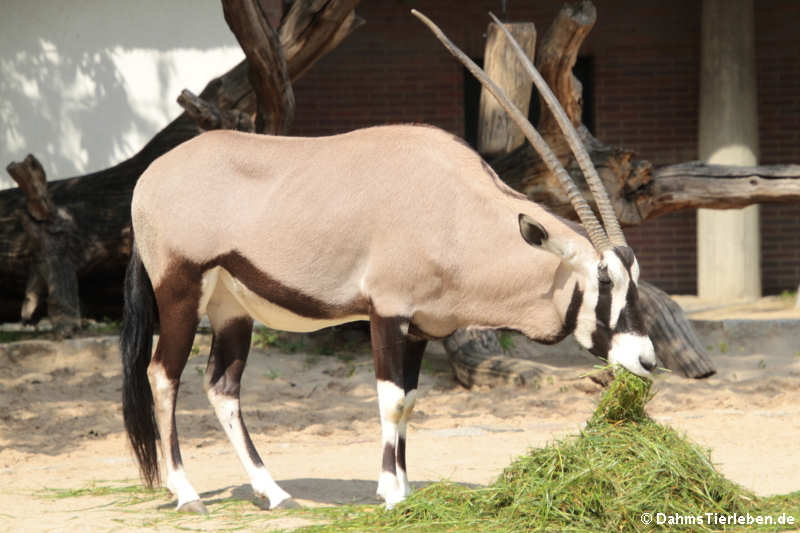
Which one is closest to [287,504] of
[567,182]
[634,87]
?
[567,182]

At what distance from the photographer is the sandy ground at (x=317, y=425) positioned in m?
5.25

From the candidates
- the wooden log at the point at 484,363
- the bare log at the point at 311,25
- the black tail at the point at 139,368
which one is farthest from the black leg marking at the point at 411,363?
the bare log at the point at 311,25

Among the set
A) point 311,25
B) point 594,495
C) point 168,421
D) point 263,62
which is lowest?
point 594,495

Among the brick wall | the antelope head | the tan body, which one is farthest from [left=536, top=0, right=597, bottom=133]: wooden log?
the brick wall

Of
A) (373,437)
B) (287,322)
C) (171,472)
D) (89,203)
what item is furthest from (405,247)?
(89,203)

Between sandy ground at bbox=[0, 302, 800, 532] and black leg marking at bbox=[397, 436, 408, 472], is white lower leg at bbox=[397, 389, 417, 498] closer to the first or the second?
black leg marking at bbox=[397, 436, 408, 472]

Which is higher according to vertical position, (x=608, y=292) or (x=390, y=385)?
(x=608, y=292)

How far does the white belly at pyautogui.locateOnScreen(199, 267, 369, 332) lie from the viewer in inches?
193

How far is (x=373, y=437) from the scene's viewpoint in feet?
23.5

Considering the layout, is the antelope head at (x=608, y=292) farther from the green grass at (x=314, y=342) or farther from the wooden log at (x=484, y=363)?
the green grass at (x=314, y=342)

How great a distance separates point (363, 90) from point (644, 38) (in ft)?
11.6

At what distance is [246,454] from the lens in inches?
202

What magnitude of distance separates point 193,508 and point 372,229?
4.96ft

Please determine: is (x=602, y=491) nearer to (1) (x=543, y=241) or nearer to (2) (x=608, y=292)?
(2) (x=608, y=292)
